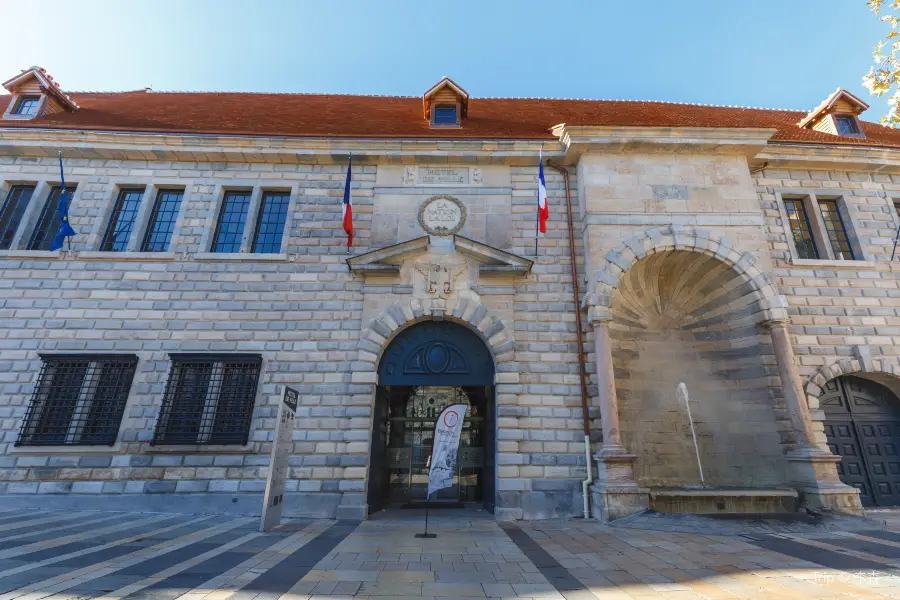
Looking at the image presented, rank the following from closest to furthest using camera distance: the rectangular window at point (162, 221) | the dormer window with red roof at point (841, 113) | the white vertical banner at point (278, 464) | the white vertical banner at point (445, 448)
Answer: the white vertical banner at point (445, 448) → the white vertical banner at point (278, 464) → the rectangular window at point (162, 221) → the dormer window with red roof at point (841, 113)

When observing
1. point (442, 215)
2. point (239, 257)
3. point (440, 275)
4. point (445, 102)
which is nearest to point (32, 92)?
point (239, 257)

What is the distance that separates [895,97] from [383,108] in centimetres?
1349

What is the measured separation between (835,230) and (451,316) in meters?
10.8

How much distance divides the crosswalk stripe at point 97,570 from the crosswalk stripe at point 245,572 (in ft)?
3.79

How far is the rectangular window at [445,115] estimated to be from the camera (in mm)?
13250

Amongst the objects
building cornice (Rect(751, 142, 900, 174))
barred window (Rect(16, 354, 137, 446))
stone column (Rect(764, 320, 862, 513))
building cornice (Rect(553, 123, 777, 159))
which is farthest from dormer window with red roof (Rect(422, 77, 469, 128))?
barred window (Rect(16, 354, 137, 446))

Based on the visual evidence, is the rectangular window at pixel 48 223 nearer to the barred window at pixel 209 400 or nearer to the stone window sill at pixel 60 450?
the stone window sill at pixel 60 450

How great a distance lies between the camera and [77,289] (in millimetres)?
10039

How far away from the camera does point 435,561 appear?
5270mm

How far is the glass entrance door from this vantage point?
10.6 meters

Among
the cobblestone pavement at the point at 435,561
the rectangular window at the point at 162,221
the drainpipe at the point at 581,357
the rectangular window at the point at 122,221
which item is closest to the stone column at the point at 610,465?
the drainpipe at the point at 581,357

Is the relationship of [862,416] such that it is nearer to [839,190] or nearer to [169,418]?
[839,190]

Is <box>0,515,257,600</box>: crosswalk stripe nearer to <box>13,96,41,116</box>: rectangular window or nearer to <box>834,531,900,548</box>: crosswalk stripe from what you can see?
<box>834,531,900,548</box>: crosswalk stripe

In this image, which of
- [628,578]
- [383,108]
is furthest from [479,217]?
[628,578]
